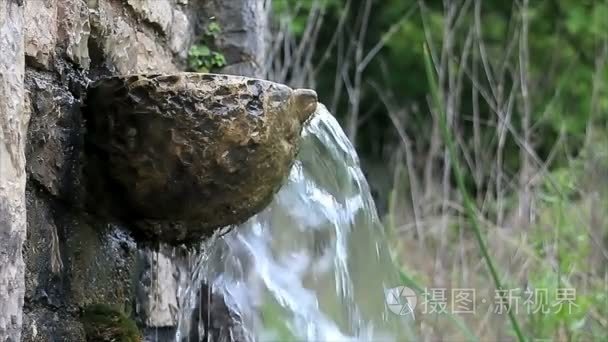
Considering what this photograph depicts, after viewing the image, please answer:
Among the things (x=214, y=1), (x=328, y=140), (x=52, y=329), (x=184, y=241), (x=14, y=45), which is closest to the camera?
(x=14, y=45)

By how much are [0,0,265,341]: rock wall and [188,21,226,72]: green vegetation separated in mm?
314

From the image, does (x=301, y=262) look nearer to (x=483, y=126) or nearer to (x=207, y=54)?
(x=207, y=54)

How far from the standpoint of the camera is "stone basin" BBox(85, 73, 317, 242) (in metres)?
1.08

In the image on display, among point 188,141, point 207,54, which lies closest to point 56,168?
point 188,141

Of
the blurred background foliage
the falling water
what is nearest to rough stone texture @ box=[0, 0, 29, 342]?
the falling water

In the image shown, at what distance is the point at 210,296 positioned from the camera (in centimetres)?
142

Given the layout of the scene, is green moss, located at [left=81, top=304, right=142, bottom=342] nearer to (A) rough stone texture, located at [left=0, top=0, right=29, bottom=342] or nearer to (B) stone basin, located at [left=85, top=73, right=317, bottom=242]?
(B) stone basin, located at [left=85, top=73, right=317, bottom=242]

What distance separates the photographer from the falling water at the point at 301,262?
1425 mm

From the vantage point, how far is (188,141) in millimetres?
1074

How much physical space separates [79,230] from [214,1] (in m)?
0.77

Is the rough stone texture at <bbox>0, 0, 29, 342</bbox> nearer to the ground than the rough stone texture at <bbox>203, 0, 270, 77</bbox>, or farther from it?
nearer to the ground

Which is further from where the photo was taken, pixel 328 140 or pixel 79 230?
pixel 328 140

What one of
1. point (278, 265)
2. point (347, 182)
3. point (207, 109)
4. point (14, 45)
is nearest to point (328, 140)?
point (347, 182)

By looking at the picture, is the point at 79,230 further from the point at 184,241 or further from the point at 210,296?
the point at 210,296
